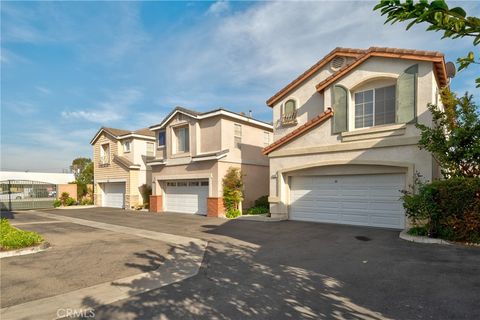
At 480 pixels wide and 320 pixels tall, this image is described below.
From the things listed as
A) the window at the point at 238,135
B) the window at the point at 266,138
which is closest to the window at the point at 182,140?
the window at the point at 238,135

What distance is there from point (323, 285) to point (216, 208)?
12050 millimetres

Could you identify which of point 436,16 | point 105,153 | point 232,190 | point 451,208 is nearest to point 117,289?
point 436,16

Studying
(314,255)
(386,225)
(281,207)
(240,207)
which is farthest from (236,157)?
(314,255)

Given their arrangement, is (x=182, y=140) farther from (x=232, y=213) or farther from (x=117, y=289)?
(x=117, y=289)

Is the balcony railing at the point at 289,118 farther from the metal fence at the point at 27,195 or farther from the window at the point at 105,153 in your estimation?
the metal fence at the point at 27,195

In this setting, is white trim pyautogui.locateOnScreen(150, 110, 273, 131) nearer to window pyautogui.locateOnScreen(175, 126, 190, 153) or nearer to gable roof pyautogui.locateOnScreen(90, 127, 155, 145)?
window pyautogui.locateOnScreen(175, 126, 190, 153)

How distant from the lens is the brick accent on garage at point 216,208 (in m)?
17.1

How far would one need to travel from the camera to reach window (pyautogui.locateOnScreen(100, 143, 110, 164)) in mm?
27669

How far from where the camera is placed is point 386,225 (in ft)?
37.9

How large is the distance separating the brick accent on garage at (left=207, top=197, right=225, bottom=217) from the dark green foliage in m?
0.29

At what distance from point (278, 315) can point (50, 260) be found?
22.0 ft

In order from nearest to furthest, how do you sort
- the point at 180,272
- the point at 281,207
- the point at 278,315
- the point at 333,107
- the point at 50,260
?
the point at 278,315
the point at 180,272
the point at 50,260
the point at 333,107
the point at 281,207

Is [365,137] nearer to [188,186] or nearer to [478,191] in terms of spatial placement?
[478,191]

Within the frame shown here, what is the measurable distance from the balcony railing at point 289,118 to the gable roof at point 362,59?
1259 mm
